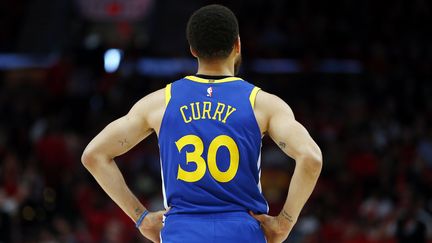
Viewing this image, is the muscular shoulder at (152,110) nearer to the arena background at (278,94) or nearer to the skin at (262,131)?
the skin at (262,131)

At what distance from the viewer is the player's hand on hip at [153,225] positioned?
434 cm

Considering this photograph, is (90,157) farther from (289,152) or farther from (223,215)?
(289,152)

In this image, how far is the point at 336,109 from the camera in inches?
634

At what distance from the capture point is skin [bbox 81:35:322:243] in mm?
4129

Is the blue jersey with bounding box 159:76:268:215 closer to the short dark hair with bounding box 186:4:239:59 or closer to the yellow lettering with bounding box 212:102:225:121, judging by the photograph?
the yellow lettering with bounding box 212:102:225:121

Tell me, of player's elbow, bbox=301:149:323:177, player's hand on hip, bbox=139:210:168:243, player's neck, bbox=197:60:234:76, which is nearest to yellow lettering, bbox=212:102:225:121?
player's neck, bbox=197:60:234:76

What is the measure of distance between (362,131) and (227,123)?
1141cm

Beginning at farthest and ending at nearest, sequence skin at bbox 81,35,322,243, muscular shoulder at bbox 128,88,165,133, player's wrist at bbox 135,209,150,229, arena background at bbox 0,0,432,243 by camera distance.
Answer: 1. arena background at bbox 0,0,432,243
2. player's wrist at bbox 135,209,150,229
3. muscular shoulder at bbox 128,88,165,133
4. skin at bbox 81,35,322,243

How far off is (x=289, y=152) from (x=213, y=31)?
0.70 metres

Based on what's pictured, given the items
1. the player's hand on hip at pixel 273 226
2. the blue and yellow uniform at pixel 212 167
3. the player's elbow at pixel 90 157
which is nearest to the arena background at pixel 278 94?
the player's hand on hip at pixel 273 226

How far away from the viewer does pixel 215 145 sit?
4.11 meters

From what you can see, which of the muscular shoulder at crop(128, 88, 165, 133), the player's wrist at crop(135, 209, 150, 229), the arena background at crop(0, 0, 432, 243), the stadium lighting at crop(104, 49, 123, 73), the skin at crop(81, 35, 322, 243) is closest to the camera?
the skin at crop(81, 35, 322, 243)

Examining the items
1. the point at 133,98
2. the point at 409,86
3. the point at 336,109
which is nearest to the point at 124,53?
the point at 133,98

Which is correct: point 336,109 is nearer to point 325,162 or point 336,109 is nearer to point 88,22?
point 325,162
